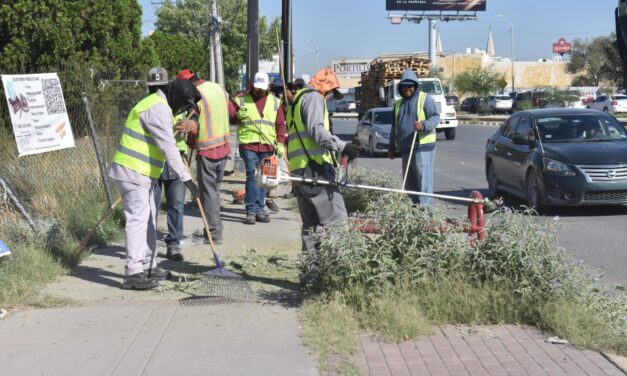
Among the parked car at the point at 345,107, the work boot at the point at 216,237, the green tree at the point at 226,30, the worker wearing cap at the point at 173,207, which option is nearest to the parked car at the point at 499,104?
the green tree at the point at 226,30

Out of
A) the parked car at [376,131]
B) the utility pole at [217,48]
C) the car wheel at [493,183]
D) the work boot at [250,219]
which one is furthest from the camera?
the parked car at [376,131]

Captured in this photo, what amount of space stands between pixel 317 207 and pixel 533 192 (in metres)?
5.76

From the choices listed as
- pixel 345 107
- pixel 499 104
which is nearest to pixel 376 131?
pixel 499 104

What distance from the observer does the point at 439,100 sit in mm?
29422

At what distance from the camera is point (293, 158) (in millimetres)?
6688

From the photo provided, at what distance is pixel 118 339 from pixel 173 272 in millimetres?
2041

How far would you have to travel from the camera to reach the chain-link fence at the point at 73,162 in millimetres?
9375

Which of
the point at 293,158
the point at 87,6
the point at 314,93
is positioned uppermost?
the point at 87,6

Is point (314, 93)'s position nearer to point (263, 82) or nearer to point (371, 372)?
point (371, 372)

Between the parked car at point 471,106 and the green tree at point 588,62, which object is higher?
the green tree at point 588,62

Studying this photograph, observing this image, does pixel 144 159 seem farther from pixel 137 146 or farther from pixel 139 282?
pixel 139 282

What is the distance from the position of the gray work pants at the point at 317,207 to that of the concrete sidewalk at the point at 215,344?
19.9 inches

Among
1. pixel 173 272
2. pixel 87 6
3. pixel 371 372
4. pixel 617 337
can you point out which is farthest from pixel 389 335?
pixel 87 6

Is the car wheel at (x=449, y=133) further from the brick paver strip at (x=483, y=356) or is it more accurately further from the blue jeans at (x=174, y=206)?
the brick paver strip at (x=483, y=356)
